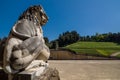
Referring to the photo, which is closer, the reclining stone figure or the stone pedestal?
the stone pedestal

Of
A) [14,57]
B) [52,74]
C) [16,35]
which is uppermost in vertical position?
[16,35]

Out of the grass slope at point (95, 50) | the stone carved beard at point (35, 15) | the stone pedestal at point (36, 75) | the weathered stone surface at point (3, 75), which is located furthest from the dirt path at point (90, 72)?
the grass slope at point (95, 50)

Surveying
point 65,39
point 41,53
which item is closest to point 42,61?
point 41,53

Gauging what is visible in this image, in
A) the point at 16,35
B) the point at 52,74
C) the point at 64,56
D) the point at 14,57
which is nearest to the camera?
the point at 14,57

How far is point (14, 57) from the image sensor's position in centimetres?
481

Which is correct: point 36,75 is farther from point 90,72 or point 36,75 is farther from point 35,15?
point 90,72

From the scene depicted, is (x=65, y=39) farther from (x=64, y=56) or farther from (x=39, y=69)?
(x=39, y=69)

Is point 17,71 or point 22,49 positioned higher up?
point 22,49

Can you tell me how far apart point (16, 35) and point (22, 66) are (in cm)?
64

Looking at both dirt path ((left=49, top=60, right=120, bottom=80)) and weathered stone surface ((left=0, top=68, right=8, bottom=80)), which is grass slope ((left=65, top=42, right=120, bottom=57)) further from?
weathered stone surface ((left=0, top=68, right=8, bottom=80))

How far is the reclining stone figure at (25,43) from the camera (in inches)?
191

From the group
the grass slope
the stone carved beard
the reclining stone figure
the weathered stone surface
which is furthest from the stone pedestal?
the grass slope

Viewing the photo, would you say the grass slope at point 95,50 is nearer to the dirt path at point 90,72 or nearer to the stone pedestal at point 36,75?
the dirt path at point 90,72

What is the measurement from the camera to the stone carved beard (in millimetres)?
5555
